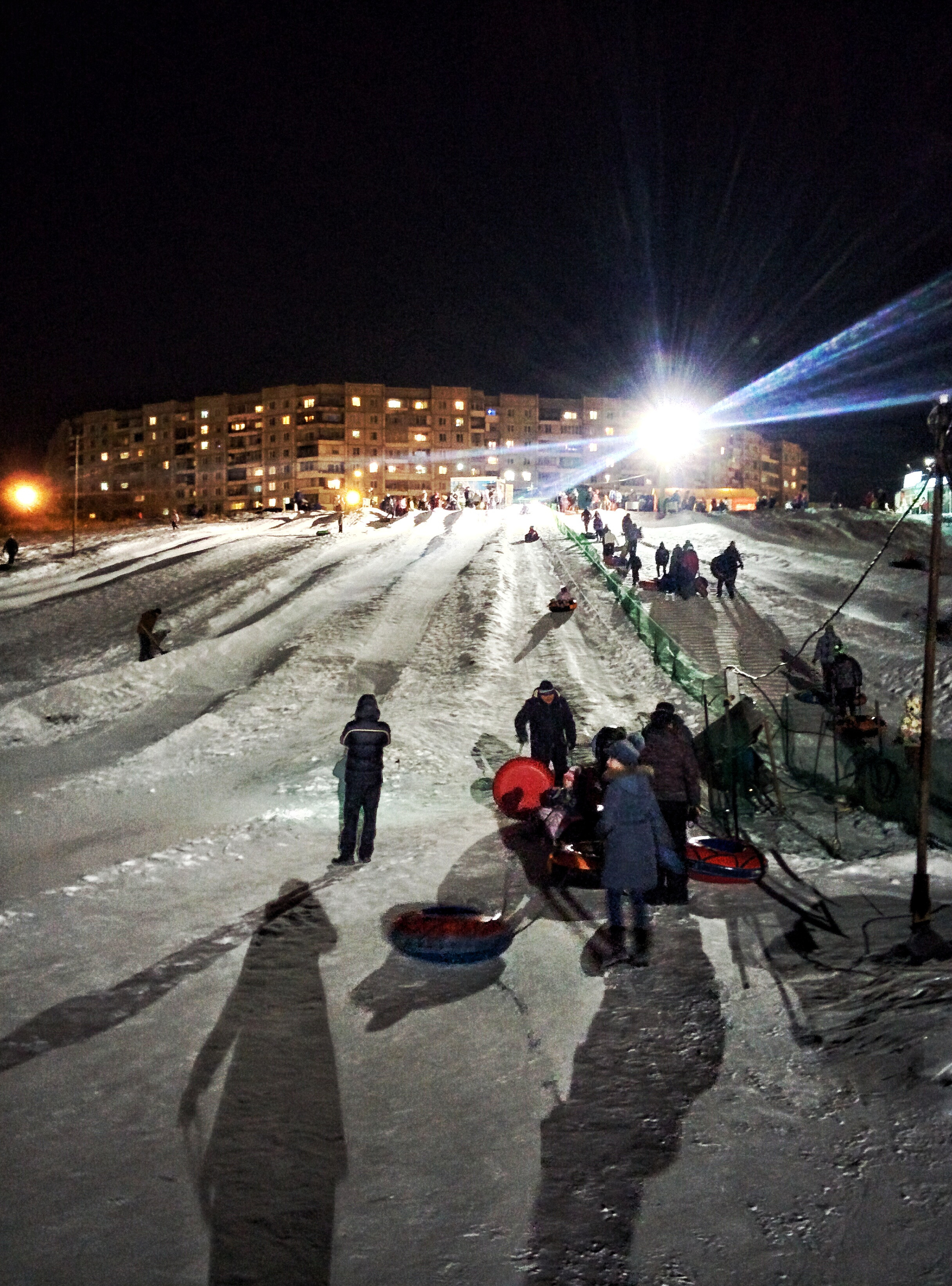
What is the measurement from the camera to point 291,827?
9.75 m

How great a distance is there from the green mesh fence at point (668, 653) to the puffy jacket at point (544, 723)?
3.41 m

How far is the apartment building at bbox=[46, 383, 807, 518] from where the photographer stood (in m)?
136

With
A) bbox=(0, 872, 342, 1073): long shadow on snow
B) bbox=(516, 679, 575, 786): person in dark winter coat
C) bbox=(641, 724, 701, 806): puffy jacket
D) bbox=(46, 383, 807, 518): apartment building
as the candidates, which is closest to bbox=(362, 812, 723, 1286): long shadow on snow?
bbox=(641, 724, 701, 806): puffy jacket

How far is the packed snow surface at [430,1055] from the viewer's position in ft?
11.7

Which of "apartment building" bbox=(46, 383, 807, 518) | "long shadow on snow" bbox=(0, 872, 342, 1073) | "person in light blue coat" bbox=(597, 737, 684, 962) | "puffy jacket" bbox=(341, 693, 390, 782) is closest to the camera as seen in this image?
"long shadow on snow" bbox=(0, 872, 342, 1073)

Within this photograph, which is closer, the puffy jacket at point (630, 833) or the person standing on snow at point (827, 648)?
the puffy jacket at point (630, 833)

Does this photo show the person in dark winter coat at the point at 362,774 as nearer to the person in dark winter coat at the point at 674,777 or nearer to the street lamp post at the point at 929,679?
the person in dark winter coat at the point at 674,777

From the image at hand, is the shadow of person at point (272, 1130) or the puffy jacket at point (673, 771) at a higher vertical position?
the puffy jacket at point (673, 771)

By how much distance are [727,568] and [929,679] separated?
1851 centimetres

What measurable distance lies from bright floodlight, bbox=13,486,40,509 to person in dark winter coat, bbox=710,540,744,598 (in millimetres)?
61216

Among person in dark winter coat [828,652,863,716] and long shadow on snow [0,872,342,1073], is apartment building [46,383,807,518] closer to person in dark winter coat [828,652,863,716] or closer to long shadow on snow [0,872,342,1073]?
person in dark winter coat [828,652,863,716]

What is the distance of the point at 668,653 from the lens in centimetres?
1803

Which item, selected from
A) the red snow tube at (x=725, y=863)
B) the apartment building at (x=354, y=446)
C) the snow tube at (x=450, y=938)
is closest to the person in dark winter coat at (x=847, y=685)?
the red snow tube at (x=725, y=863)

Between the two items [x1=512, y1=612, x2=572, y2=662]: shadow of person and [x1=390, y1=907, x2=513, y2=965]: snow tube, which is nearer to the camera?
[x1=390, y1=907, x2=513, y2=965]: snow tube
